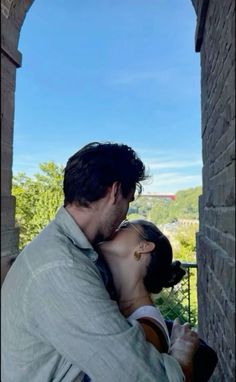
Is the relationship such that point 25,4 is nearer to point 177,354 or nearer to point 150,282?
point 150,282

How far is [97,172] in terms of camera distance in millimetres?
1439

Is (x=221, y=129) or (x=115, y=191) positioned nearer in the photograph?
(x=115, y=191)

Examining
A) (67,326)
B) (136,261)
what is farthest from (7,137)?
(136,261)

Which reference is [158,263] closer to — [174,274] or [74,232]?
[174,274]

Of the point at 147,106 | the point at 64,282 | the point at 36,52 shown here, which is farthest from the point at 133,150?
the point at 147,106

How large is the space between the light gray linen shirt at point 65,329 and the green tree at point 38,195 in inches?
703

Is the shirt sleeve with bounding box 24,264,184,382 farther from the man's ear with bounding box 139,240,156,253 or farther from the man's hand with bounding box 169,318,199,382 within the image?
the man's ear with bounding box 139,240,156,253

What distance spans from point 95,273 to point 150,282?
1.77 ft

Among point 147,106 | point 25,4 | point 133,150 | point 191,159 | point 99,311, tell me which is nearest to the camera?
point 99,311

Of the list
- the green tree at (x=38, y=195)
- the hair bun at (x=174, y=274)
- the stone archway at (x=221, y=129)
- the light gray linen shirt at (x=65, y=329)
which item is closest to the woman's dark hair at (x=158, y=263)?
the hair bun at (x=174, y=274)

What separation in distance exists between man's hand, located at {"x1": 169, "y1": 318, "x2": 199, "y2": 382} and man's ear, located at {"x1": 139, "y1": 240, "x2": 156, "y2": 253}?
30 cm

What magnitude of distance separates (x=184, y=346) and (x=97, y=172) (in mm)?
626

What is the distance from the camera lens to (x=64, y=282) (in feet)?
3.65

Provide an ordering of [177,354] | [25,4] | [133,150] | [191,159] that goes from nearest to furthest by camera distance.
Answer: [177,354], [133,150], [25,4], [191,159]
